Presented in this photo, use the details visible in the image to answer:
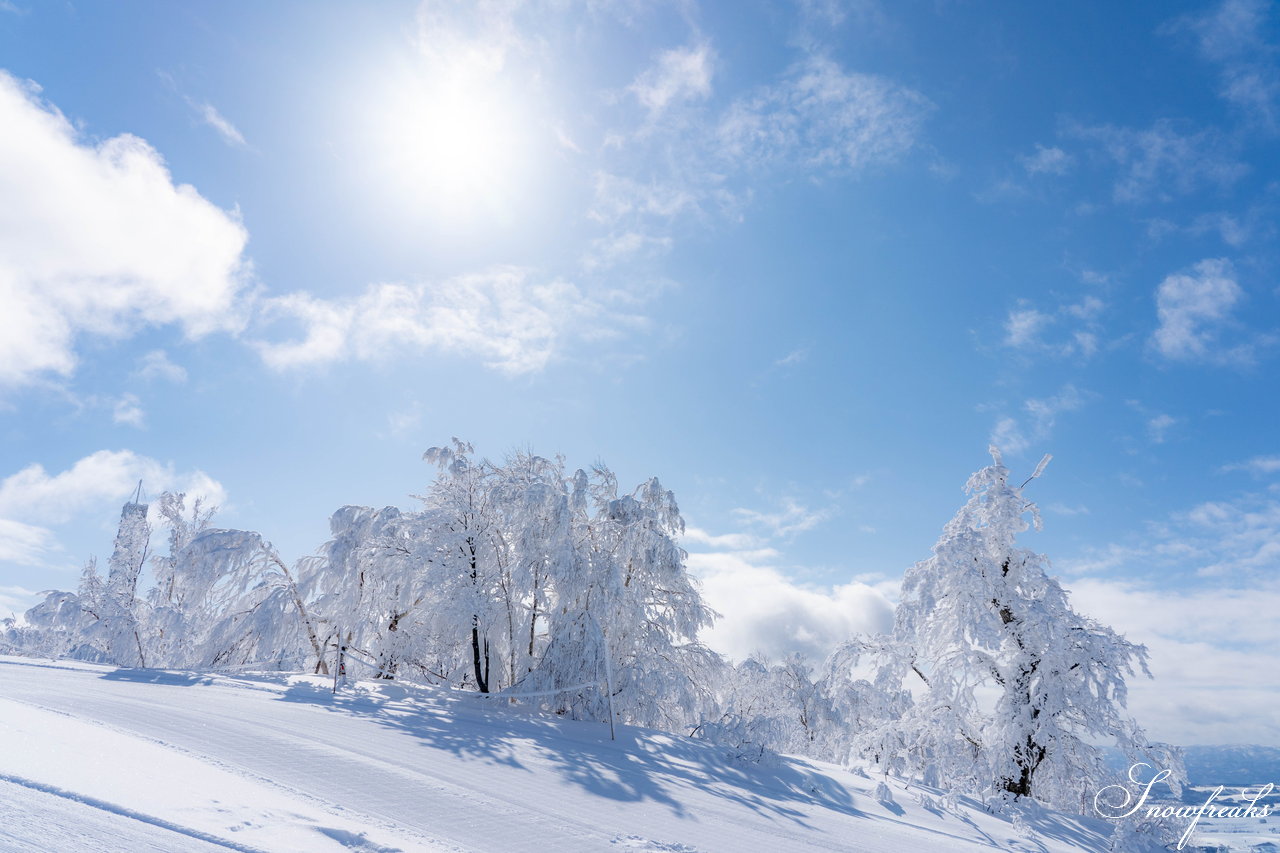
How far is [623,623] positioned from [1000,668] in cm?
853

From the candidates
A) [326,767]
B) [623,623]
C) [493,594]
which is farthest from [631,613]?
[326,767]

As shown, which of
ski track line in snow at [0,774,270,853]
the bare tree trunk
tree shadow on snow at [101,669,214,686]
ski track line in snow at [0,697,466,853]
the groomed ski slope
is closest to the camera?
ski track line in snow at [0,774,270,853]

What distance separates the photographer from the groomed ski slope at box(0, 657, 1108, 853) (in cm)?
378

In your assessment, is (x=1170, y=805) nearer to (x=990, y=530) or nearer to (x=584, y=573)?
(x=990, y=530)

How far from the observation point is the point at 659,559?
559 inches

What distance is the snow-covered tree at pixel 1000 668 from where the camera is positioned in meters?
12.9

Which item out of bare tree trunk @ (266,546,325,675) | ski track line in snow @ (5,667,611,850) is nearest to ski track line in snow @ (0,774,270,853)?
ski track line in snow @ (5,667,611,850)

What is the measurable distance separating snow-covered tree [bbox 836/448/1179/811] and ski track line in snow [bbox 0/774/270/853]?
39.4 feet

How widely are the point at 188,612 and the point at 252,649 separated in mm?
4481

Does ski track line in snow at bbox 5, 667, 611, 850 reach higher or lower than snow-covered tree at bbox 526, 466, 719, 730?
lower

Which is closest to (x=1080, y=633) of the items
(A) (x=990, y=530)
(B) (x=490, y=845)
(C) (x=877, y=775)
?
(A) (x=990, y=530)

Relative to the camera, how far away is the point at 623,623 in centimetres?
1408

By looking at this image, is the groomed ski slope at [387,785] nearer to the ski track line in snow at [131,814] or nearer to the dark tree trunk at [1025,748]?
the ski track line in snow at [131,814]

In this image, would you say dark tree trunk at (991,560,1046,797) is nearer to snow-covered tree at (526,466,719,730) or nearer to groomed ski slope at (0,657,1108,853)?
groomed ski slope at (0,657,1108,853)
